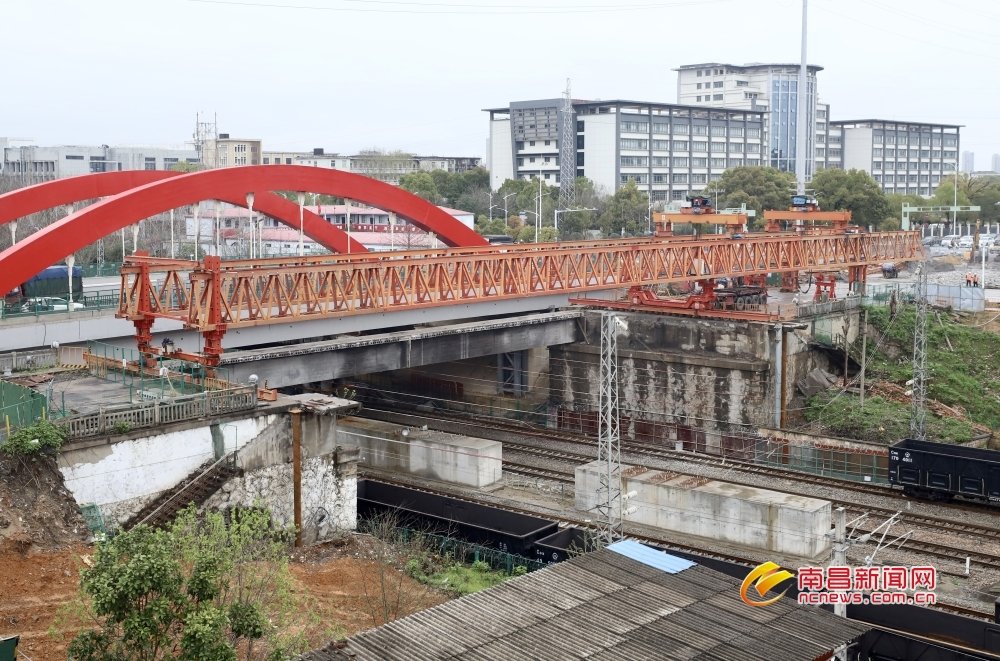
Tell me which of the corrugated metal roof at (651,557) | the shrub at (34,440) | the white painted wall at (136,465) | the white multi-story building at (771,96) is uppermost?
the white multi-story building at (771,96)

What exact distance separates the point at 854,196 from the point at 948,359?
41196 mm

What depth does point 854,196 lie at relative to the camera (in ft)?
303

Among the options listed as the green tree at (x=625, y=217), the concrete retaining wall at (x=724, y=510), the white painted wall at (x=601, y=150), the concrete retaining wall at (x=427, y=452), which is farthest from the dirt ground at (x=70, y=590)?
the white painted wall at (x=601, y=150)

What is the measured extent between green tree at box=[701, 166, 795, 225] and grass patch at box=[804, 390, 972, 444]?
51.5 m

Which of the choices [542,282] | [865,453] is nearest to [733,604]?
[865,453]

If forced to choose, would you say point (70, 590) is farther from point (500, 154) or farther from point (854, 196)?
point (500, 154)

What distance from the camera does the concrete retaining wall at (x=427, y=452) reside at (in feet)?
126

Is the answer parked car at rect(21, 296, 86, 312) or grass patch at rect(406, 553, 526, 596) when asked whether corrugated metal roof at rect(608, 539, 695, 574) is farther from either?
parked car at rect(21, 296, 86, 312)

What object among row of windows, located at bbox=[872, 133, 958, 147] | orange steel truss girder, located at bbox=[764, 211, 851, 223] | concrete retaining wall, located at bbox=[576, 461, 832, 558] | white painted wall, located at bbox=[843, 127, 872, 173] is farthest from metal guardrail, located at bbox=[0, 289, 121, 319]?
row of windows, located at bbox=[872, 133, 958, 147]

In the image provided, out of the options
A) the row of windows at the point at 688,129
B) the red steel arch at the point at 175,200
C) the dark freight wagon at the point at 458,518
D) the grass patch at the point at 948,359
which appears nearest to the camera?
the dark freight wagon at the point at 458,518

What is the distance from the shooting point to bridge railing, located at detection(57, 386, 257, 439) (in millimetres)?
27031

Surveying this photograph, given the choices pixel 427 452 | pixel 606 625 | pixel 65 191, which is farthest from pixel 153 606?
pixel 65 191

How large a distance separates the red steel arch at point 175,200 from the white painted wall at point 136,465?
37.3ft

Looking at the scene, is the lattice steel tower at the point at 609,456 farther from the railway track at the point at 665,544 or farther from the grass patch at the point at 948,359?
the grass patch at the point at 948,359
